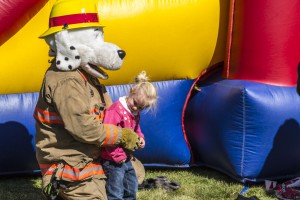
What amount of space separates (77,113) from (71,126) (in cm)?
7

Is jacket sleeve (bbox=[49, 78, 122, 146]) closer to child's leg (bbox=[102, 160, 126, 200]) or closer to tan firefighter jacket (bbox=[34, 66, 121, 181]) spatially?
tan firefighter jacket (bbox=[34, 66, 121, 181])

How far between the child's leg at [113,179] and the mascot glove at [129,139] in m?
0.16

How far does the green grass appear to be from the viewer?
11.4ft

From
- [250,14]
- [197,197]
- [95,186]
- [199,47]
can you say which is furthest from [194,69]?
[95,186]

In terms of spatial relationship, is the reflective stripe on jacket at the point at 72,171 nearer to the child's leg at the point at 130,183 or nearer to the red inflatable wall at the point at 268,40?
the child's leg at the point at 130,183

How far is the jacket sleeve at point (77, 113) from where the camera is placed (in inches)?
99.1

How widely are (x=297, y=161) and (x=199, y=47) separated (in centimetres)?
100

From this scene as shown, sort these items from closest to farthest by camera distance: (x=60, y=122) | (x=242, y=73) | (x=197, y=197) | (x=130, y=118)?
(x=60, y=122), (x=130, y=118), (x=197, y=197), (x=242, y=73)

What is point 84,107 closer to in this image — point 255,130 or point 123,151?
point 123,151

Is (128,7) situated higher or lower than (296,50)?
higher

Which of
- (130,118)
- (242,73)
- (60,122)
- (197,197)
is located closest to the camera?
(60,122)

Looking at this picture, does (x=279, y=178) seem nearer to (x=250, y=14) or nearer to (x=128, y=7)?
(x=250, y=14)

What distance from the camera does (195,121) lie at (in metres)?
3.92

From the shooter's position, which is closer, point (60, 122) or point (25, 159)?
point (60, 122)
